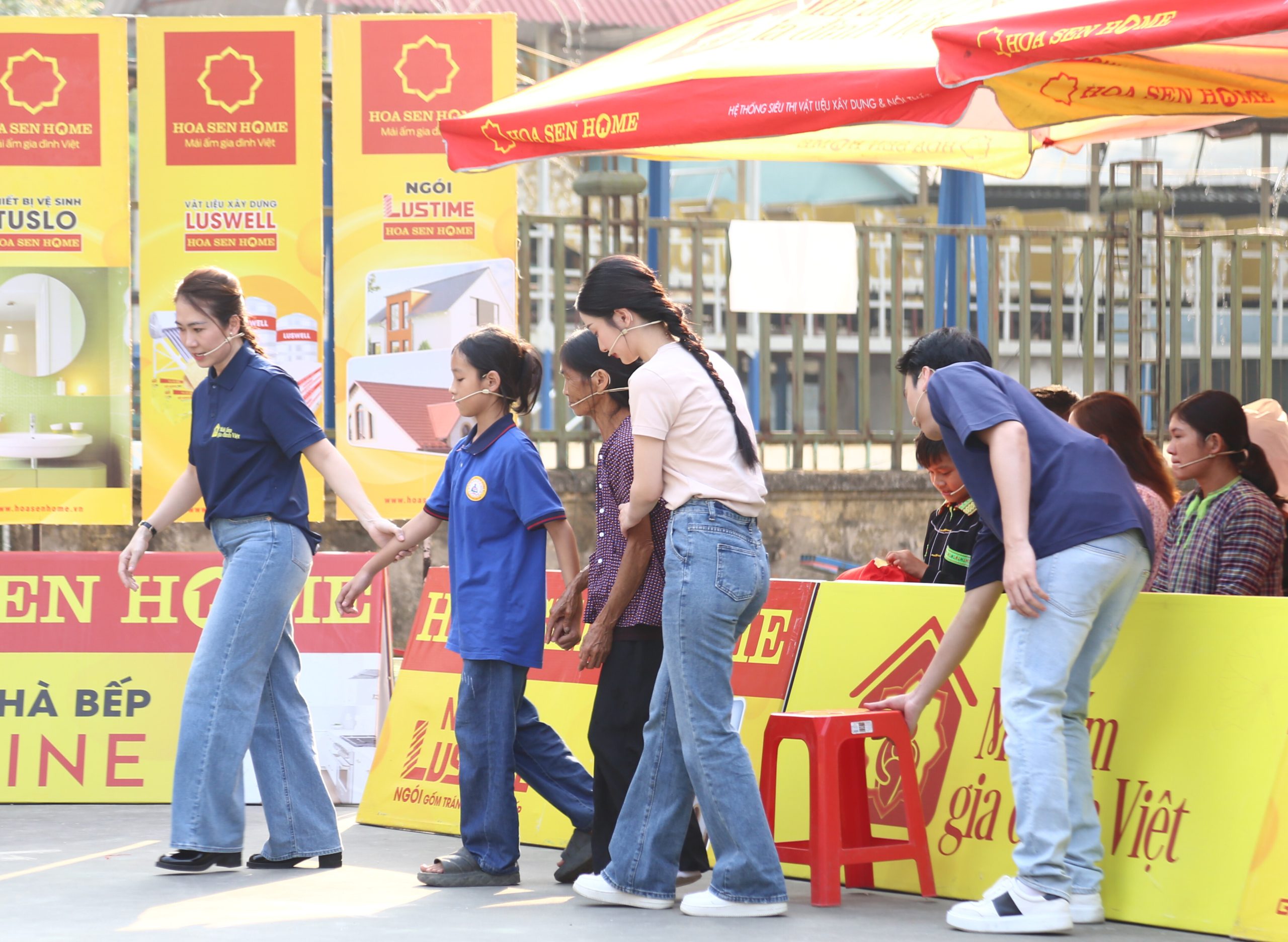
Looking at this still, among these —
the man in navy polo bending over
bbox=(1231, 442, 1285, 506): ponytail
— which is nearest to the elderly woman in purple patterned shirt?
the man in navy polo bending over

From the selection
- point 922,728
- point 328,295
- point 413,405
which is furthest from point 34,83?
point 922,728

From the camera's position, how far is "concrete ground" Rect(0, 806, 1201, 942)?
12.7ft

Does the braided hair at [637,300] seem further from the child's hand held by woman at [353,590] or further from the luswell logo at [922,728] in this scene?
the child's hand held by woman at [353,590]

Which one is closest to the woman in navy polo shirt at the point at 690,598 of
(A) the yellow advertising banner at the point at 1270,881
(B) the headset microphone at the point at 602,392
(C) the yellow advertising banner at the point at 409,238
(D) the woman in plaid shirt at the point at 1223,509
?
(B) the headset microphone at the point at 602,392

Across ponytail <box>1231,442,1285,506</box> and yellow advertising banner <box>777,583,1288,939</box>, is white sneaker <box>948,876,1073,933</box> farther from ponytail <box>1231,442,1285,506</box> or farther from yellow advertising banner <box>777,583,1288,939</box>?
ponytail <box>1231,442,1285,506</box>

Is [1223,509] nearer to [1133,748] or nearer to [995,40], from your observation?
[1133,748]

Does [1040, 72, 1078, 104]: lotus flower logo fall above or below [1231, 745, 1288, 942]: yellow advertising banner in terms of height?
above

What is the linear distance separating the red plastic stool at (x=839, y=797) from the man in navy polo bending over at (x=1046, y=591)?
13.5 inches

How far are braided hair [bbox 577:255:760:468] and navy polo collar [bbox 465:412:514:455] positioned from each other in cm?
56

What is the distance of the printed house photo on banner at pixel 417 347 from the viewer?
764 centimetres

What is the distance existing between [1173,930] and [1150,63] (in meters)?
2.77

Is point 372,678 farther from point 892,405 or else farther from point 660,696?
point 892,405

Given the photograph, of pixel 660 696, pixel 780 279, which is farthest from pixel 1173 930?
pixel 780 279

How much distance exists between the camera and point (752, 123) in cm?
480
